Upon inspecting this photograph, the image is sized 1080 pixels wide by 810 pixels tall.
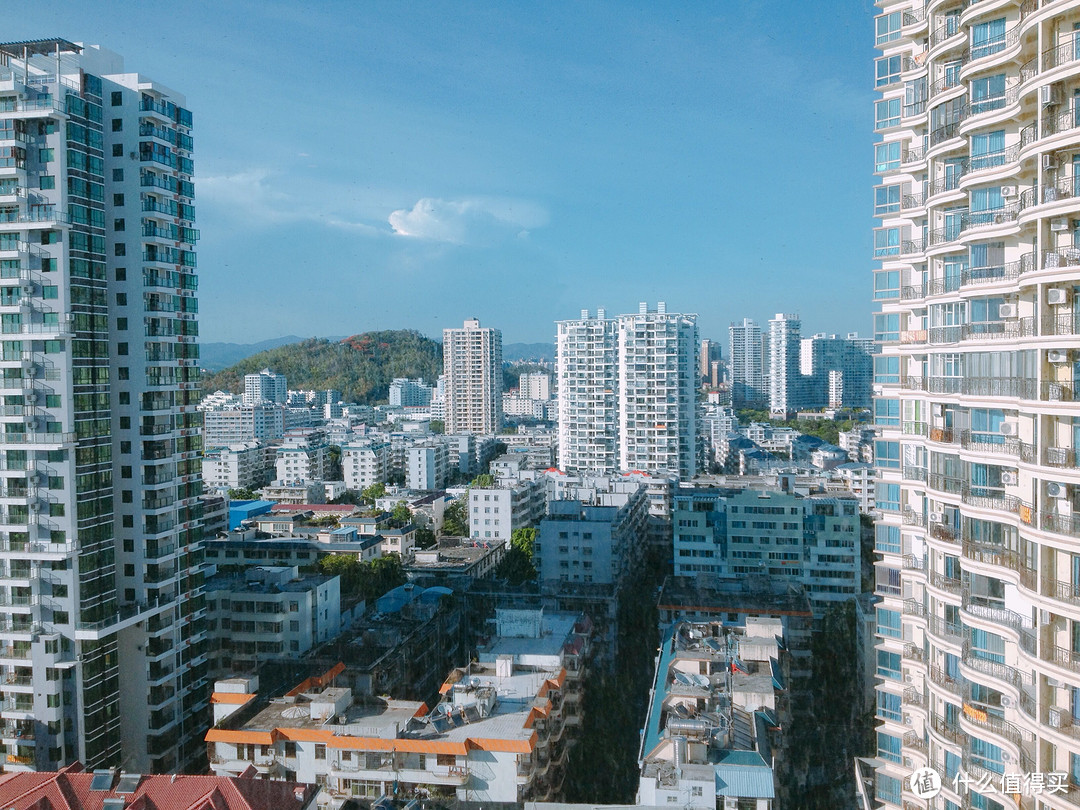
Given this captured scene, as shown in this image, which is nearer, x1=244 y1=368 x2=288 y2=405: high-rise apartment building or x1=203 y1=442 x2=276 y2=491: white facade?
x1=203 y1=442 x2=276 y2=491: white facade

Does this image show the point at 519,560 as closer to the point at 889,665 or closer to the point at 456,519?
the point at 456,519

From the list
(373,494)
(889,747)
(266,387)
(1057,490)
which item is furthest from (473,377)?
(1057,490)

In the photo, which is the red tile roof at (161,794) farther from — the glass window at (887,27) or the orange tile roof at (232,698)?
the glass window at (887,27)

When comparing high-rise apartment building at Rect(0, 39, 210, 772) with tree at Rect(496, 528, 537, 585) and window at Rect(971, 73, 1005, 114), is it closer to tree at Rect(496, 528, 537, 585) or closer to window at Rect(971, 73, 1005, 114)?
window at Rect(971, 73, 1005, 114)

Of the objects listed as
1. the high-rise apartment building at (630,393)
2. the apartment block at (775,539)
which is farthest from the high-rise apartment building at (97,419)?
the high-rise apartment building at (630,393)

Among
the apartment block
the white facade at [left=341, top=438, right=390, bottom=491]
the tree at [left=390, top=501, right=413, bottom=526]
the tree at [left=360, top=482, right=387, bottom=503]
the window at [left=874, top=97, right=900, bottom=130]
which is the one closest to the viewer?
the window at [left=874, top=97, right=900, bottom=130]

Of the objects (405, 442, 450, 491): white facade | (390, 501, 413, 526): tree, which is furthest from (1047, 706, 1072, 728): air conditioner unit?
(405, 442, 450, 491): white facade
